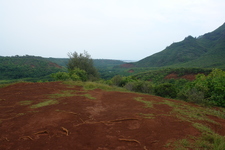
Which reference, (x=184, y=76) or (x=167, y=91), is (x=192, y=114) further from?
(x=184, y=76)

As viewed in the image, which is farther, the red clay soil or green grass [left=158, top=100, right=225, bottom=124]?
green grass [left=158, top=100, right=225, bottom=124]

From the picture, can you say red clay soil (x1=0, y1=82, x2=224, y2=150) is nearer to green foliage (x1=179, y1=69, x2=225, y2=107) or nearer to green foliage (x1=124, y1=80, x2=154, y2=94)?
green foliage (x1=179, y1=69, x2=225, y2=107)

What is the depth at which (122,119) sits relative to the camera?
4973 mm

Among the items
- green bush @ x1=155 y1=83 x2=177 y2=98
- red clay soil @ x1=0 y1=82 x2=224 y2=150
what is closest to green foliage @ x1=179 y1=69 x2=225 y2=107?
green bush @ x1=155 y1=83 x2=177 y2=98

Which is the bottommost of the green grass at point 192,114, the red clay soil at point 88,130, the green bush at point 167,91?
the green bush at point 167,91

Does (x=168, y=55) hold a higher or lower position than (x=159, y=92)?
higher

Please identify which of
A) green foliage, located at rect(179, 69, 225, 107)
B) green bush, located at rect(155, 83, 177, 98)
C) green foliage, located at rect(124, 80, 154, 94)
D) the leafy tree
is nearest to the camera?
green foliage, located at rect(179, 69, 225, 107)

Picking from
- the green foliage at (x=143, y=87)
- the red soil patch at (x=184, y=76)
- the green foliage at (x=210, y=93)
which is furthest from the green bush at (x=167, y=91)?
the red soil patch at (x=184, y=76)

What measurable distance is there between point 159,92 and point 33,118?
11466 millimetres

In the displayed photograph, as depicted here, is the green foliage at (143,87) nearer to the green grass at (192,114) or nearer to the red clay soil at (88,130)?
the green grass at (192,114)

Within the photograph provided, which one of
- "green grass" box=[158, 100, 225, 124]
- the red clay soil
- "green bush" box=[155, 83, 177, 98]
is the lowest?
"green bush" box=[155, 83, 177, 98]

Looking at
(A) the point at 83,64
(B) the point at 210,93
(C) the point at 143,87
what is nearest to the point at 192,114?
(B) the point at 210,93

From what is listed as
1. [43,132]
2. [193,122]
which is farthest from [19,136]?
[193,122]

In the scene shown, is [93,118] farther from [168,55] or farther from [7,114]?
[168,55]
